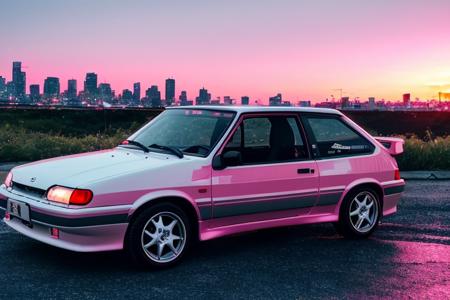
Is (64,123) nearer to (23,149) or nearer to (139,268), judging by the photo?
(23,149)

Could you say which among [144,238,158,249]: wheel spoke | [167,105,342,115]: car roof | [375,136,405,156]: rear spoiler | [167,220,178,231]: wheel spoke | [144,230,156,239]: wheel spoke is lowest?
[144,238,158,249]: wheel spoke

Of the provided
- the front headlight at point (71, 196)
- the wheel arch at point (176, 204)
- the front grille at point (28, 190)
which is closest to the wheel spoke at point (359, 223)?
the wheel arch at point (176, 204)

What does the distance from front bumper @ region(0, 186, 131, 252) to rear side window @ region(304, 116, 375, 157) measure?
2.46 metres

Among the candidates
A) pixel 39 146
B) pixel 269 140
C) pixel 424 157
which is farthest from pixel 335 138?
pixel 39 146

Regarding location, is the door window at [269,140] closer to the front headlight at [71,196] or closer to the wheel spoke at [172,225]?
the wheel spoke at [172,225]

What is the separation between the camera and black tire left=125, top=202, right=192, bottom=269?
5.22m

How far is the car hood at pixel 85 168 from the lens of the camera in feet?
17.0

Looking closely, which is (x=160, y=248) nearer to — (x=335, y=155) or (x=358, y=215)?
(x=335, y=155)

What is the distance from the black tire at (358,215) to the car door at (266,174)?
0.55 meters

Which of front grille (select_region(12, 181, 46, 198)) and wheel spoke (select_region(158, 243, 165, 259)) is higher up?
front grille (select_region(12, 181, 46, 198))

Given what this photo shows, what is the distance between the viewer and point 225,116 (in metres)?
6.10

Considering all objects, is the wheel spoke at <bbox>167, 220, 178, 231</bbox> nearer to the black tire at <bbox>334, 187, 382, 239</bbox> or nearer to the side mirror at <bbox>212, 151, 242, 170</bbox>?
the side mirror at <bbox>212, 151, 242, 170</bbox>

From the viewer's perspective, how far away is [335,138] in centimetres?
675

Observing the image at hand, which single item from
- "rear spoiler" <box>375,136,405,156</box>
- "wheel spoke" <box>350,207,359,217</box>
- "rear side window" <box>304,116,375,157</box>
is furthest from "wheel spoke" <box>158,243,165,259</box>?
"rear spoiler" <box>375,136,405,156</box>
